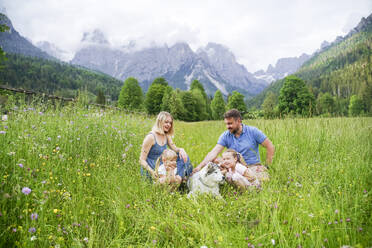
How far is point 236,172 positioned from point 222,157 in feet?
1.22

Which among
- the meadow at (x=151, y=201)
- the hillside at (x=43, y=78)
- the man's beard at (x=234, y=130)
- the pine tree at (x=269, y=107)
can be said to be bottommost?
the meadow at (x=151, y=201)

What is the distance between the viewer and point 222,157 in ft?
12.1

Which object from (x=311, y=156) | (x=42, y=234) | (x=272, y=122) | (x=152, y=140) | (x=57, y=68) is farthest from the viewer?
(x=57, y=68)

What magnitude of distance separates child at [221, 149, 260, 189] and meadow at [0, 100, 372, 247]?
6.8 inches

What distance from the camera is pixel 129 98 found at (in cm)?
4712

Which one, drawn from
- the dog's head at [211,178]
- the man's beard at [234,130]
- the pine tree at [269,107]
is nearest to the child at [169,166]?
the dog's head at [211,178]

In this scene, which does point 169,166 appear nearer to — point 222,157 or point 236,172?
point 222,157

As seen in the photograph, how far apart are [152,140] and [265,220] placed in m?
2.43

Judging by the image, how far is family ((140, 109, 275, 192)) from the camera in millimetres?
3438

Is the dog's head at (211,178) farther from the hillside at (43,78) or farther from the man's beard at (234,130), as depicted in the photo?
the hillside at (43,78)

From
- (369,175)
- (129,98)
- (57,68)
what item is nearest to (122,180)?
(369,175)

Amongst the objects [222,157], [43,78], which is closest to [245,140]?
[222,157]

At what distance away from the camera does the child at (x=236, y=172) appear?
129 inches

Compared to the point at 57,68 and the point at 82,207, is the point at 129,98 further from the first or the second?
the point at 57,68
